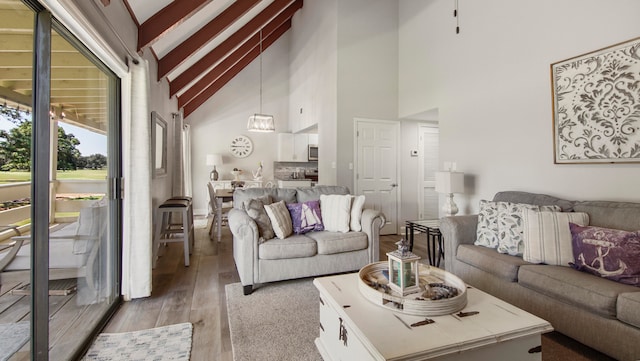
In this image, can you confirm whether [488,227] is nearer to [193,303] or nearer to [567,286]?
[567,286]

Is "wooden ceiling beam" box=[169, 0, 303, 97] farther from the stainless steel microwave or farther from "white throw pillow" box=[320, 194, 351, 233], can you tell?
the stainless steel microwave

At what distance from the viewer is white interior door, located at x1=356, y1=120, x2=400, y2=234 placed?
4984 mm

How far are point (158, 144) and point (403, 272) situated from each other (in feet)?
12.0

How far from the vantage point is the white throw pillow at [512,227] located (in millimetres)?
2396

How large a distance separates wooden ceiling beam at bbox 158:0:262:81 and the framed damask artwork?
3.29 metres

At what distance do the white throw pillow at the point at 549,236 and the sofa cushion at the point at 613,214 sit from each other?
6cm

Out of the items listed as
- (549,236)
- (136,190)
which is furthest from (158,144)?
(549,236)

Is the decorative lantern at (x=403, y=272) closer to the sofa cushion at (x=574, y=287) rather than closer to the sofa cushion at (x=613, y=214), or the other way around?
the sofa cushion at (x=574, y=287)

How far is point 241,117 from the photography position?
7.50 metres

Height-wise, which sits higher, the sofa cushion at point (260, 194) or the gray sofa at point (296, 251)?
the sofa cushion at point (260, 194)

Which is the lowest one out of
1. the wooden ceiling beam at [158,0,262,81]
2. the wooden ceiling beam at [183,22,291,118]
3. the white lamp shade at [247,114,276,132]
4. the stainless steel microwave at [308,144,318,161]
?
the stainless steel microwave at [308,144,318,161]

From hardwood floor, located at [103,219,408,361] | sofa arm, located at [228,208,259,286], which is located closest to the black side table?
sofa arm, located at [228,208,259,286]

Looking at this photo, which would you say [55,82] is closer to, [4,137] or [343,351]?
[4,137]

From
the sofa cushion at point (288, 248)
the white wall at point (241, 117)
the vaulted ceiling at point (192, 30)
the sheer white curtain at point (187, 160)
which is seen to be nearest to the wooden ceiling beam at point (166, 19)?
the vaulted ceiling at point (192, 30)
